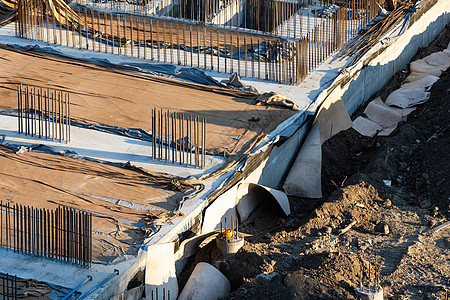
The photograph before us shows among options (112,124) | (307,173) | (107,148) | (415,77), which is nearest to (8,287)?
(107,148)

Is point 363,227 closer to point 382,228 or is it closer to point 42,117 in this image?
point 382,228

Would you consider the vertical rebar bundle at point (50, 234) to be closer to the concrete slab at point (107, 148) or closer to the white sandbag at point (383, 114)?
the concrete slab at point (107, 148)

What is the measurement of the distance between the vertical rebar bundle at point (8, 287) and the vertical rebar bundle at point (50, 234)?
0.77 meters

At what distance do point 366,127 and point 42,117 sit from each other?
24.9ft

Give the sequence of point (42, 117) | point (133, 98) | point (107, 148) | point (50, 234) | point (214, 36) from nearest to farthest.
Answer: point (50, 234) → point (107, 148) → point (42, 117) → point (133, 98) → point (214, 36)

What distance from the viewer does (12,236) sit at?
12312 millimetres

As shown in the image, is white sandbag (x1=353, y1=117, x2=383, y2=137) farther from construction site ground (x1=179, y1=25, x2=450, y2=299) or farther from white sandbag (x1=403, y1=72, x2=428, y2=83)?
white sandbag (x1=403, y1=72, x2=428, y2=83)

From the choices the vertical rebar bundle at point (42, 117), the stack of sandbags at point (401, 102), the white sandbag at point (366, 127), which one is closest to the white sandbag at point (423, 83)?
the stack of sandbags at point (401, 102)

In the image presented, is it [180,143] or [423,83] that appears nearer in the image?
[180,143]

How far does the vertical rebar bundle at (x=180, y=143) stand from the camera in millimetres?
14688

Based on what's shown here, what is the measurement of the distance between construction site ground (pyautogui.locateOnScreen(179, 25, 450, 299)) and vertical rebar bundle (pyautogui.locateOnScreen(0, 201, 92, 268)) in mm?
1864

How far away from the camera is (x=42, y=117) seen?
1580 centimetres

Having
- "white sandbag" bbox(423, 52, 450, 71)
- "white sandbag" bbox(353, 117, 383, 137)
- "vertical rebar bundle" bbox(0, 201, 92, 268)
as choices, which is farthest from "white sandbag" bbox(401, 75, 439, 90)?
"vertical rebar bundle" bbox(0, 201, 92, 268)

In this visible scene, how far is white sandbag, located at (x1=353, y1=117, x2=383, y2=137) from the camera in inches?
730
